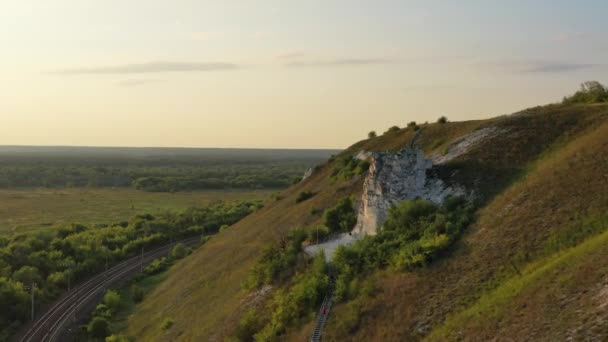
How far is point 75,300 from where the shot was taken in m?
69.7

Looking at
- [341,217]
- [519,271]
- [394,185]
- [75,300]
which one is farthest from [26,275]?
[519,271]

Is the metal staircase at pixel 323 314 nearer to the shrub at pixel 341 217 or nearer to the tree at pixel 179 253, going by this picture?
the shrub at pixel 341 217

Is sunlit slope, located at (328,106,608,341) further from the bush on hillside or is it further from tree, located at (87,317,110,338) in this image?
tree, located at (87,317,110,338)

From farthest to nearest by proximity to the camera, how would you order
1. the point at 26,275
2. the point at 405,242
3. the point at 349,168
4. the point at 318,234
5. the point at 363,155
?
the point at 26,275 < the point at 363,155 < the point at 349,168 < the point at 318,234 < the point at 405,242

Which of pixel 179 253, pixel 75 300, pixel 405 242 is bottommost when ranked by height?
pixel 75 300

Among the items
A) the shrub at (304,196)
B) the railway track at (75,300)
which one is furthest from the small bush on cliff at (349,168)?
the railway track at (75,300)

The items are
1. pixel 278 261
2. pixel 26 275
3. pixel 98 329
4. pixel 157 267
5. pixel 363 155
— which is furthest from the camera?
pixel 157 267

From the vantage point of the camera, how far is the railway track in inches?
2295

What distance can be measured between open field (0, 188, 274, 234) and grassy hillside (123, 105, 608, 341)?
3755 inches

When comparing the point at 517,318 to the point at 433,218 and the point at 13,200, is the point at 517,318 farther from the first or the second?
the point at 13,200

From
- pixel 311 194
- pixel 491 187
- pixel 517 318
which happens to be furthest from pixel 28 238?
pixel 517 318

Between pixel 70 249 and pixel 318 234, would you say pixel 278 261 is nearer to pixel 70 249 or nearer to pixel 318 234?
pixel 318 234

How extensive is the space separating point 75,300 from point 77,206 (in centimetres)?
9846

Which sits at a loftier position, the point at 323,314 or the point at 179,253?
the point at 323,314
